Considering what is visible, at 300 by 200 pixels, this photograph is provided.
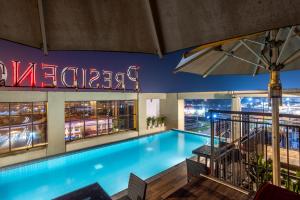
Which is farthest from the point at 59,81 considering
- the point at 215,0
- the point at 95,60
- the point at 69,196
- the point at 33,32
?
the point at 215,0

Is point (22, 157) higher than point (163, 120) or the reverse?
the reverse

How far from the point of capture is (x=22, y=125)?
9266mm

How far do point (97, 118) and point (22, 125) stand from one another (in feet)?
14.0

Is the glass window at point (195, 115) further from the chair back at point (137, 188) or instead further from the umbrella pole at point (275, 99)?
the umbrella pole at point (275, 99)

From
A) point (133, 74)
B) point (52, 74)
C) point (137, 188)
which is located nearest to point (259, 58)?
point (137, 188)

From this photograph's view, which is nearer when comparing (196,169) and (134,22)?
(134,22)

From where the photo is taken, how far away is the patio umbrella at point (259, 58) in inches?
89.0

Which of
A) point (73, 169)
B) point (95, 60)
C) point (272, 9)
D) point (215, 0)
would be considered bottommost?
point (73, 169)

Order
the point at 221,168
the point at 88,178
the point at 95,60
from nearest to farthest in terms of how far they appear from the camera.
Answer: the point at 221,168
the point at 88,178
the point at 95,60

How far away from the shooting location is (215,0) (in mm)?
1184

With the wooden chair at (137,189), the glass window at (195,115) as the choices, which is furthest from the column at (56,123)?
the glass window at (195,115)

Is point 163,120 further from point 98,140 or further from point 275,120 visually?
point 275,120

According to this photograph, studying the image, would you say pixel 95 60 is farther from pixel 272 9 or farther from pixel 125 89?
pixel 272 9

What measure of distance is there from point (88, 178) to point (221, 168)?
16.9 feet
